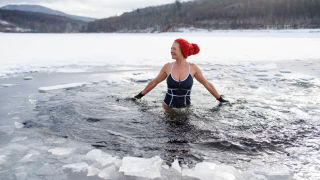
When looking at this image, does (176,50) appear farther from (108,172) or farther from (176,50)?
(108,172)

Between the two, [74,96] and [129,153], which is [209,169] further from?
[74,96]

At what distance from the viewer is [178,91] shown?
149 inches

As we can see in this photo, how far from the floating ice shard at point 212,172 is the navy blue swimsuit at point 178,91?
1.53 m

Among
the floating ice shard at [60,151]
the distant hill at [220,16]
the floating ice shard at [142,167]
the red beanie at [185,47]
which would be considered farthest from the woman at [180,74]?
the distant hill at [220,16]

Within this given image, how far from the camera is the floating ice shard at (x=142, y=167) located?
217 cm

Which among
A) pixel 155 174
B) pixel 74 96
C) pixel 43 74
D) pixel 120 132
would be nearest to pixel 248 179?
pixel 155 174

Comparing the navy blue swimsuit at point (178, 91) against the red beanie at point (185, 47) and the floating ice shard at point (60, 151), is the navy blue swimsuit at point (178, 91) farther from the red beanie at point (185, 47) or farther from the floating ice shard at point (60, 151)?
the floating ice shard at point (60, 151)

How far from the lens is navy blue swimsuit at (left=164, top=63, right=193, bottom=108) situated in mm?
3709

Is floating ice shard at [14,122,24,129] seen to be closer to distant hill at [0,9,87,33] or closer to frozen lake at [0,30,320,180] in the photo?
frozen lake at [0,30,320,180]

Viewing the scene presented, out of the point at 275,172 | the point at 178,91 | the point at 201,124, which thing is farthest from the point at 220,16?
the point at 275,172

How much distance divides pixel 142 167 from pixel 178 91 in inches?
66.5

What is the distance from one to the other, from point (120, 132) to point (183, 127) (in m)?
0.73

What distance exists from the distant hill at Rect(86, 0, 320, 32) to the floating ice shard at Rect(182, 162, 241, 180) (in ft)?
174

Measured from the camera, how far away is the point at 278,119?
3.58 metres
